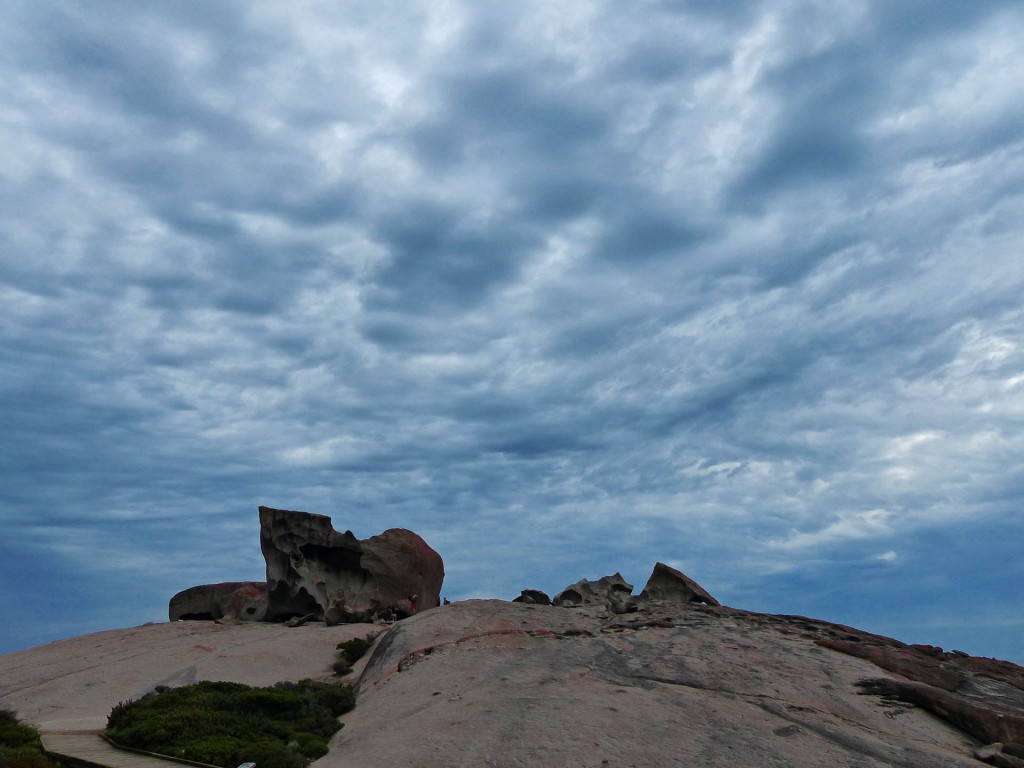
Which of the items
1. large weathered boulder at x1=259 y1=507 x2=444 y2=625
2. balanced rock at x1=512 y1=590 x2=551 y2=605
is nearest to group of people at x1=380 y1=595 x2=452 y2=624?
large weathered boulder at x1=259 y1=507 x2=444 y2=625

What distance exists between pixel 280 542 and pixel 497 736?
2989 cm

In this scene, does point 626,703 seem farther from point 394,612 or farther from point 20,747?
point 394,612

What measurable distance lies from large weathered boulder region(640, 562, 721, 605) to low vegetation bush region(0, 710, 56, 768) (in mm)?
23475

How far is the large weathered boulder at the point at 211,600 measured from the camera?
45.3m

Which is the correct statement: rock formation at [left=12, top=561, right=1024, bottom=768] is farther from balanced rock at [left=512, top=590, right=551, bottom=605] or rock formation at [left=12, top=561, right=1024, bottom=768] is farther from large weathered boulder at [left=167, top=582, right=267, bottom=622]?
large weathered boulder at [left=167, top=582, right=267, bottom=622]

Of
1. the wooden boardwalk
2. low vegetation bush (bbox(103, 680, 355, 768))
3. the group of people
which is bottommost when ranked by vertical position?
the wooden boardwalk

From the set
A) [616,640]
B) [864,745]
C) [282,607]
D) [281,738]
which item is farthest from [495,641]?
[282,607]

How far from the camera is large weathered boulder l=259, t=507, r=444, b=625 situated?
41.6 metres

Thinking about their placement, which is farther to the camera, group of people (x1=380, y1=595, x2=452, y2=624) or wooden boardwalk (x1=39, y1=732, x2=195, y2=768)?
group of people (x1=380, y1=595, x2=452, y2=624)

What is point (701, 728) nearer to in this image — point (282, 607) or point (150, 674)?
point (150, 674)

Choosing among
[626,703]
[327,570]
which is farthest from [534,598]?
[626,703]

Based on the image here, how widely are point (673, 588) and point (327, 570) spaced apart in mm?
17850

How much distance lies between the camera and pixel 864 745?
15344 mm

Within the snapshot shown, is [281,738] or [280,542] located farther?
[280,542]
